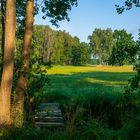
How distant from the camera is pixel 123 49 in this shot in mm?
13648

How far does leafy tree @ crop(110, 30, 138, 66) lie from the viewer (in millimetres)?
13398

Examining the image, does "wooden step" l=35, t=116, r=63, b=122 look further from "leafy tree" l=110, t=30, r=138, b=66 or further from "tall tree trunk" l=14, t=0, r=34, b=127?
"leafy tree" l=110, t=30, r=138, b=66

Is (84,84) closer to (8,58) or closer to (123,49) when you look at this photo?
(8,58)

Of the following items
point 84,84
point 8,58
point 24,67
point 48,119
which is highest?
point 8,58

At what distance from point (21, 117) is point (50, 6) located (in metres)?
6.84

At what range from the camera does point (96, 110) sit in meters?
22.9

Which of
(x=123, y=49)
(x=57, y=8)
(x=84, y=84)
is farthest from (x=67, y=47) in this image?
(x=123, y=49)

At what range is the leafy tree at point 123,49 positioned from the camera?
1340 cm

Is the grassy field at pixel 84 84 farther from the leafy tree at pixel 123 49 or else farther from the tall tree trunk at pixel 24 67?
the leafy tree at pixel 123 49

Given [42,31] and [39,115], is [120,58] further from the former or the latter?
[42,31]

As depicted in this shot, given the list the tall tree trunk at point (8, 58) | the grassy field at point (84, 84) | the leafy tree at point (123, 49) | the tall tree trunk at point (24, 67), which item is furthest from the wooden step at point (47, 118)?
the leafy tree at point (123, 49)

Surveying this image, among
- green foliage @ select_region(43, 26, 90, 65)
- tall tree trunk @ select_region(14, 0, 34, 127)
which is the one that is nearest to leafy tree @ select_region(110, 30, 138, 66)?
tall tree trunk @ select_region(14, 0, 34, 127)

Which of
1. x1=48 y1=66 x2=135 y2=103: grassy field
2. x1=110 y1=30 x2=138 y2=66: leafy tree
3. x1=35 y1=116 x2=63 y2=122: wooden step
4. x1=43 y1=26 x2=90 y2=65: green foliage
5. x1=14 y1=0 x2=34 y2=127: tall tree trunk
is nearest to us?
x1=110 y1=30 x2=138 y2=66: leafy tree

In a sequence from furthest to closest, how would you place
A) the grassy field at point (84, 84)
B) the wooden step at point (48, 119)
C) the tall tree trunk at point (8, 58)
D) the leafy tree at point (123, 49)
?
the grassy field at point (84, 84)
the wooden step at point (48, 119)
the tall tree trunk at point (8, 58)
the leafy tree at point (123, 49)
